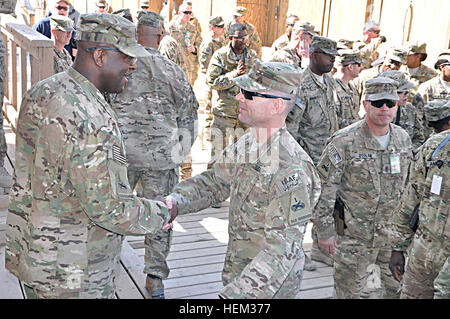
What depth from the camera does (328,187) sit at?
3855 mm

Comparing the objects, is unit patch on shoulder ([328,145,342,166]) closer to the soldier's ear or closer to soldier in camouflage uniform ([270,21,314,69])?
the soldier's ear

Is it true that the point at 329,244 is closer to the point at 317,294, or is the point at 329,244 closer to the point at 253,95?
the point at 317,294

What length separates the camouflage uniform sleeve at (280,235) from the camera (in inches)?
85.3

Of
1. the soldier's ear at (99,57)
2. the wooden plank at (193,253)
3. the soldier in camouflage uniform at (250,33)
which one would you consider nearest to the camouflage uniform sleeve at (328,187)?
the wooden plank at (193,253)

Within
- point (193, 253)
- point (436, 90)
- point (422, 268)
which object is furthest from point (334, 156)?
point (436, 90)

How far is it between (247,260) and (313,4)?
32.2 feet

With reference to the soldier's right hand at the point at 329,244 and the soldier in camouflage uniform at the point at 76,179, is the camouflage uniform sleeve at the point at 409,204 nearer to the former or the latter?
the soldier's right hand at the point at 329,244

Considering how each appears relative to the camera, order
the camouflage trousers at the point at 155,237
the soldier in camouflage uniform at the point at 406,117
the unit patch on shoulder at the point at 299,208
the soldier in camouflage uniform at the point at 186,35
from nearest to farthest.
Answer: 1. the unit patch on shoulder at the point at 299,208
2. the camouflage trousers at the point at 155,237
3. the soldier in camouflage uniform at the point at 406,117
4. the soldier in camouflage uniform at the point at 186,35

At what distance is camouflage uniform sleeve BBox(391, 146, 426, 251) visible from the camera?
3.31 metres

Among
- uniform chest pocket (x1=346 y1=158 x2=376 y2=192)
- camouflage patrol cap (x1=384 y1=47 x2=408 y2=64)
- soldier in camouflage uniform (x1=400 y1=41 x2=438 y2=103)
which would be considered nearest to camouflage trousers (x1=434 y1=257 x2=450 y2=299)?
uniform chest pocket (x1=346 y1=158 x2=376 y2=192)

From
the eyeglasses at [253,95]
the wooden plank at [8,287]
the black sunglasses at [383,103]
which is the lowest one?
the wooden plank at [8,287]

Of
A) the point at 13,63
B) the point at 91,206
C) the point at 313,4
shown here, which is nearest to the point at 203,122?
the point at 313,4

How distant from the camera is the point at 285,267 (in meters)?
2.20

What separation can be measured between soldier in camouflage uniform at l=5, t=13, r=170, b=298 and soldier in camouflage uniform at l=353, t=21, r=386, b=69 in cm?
748
